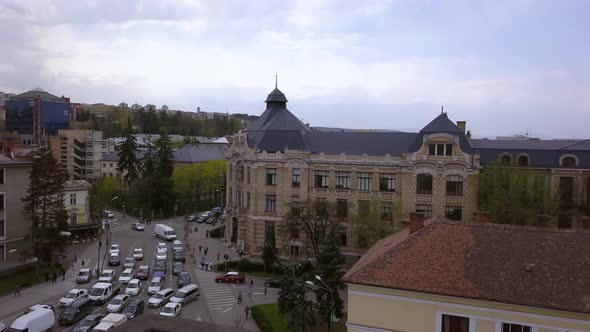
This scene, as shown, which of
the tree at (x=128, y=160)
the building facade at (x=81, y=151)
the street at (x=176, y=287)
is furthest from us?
the building facade at (x=81, y=151)

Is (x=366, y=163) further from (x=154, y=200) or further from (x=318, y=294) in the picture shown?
(x=154, y=200)

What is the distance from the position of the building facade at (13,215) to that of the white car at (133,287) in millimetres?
11698

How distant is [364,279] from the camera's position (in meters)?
21.1

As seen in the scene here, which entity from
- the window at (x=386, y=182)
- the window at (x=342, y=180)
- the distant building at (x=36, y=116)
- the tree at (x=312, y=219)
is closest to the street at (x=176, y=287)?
the tree at (x=312, y=219)

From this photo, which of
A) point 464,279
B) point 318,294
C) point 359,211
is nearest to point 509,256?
point 464,279

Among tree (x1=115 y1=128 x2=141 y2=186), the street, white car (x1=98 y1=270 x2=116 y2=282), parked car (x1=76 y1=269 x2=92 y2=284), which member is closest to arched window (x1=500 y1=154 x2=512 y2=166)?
the street

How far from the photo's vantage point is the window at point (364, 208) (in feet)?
169

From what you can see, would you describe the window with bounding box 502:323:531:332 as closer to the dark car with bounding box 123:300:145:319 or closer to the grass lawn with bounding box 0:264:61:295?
→ the dark car with bounding box 123:300:145:319

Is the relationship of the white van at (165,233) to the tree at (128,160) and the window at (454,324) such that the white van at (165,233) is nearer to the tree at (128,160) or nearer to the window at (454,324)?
the tree at (128,160)

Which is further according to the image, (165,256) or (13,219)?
(165,256)

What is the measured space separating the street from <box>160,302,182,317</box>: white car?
1.77 feet

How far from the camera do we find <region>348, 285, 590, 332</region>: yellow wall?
61.4 feet

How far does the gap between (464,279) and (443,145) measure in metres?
34.4

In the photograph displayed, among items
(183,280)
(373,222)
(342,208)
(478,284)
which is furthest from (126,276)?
(478,284)
